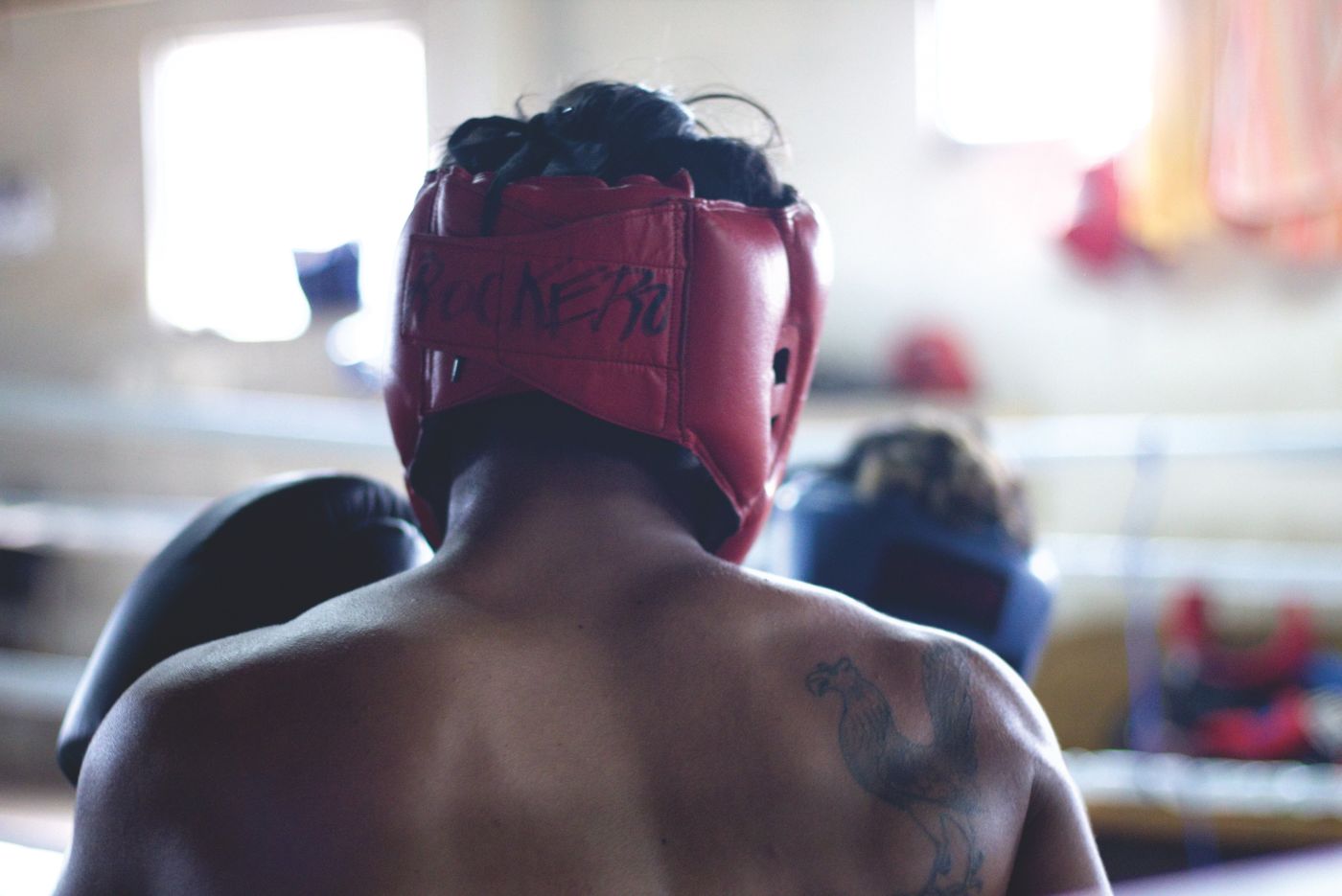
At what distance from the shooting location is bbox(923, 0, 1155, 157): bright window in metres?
3.76

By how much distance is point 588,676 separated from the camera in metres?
0.73

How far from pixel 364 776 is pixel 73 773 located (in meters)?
0.51

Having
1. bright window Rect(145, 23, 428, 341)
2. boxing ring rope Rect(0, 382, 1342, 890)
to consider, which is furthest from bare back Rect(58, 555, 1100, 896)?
bright window Rect(145, 23, 428, 341)

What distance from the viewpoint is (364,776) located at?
676mm

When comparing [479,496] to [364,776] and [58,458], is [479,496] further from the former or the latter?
[58,458]

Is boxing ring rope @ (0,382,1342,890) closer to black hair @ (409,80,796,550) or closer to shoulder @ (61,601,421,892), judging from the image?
black hair @ (409,80,796,550)

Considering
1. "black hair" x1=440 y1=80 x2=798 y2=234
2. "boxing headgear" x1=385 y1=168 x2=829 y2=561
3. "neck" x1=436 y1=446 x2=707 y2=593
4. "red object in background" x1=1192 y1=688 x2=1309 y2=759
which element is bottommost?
"red object in background" x1=1192 y1=688 x2=1309 y2=759

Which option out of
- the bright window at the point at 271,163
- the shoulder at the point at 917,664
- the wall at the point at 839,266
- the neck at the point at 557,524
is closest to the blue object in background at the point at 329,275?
the bright window at the point at 271,163

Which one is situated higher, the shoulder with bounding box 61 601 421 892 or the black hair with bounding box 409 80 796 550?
the black hair with bounding box 409 80 796 550

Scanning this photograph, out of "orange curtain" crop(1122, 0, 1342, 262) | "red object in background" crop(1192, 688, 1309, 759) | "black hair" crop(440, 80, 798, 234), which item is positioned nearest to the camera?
"black hair" crop(440, 80, 798, 234)

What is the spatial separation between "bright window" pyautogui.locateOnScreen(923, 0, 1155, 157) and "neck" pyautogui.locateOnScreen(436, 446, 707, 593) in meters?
3.36

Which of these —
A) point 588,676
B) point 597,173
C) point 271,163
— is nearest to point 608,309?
point 597,173

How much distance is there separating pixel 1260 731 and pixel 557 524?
285cm

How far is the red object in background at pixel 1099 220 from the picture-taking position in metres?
3.69
